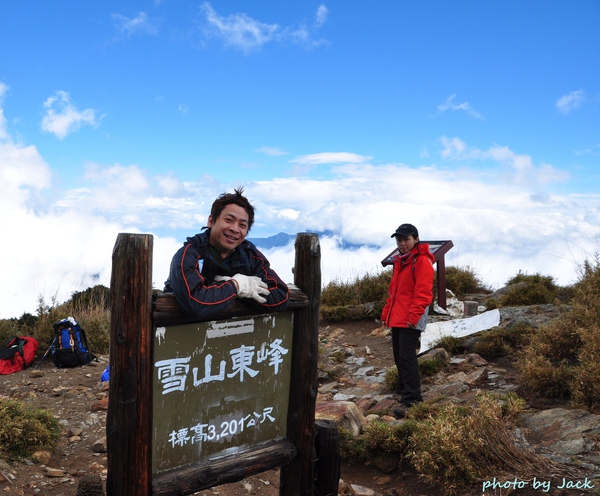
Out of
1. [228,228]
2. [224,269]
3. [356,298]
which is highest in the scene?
[228,228]

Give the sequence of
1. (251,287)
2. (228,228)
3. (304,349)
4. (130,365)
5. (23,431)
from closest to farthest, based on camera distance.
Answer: (130,365), (251,287), (228,228), (304,349), (23,431)

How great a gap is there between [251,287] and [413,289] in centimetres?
356

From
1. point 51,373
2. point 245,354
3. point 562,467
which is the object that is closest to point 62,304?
point 51,373

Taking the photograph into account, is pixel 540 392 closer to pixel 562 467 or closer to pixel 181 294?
pixel 562 467

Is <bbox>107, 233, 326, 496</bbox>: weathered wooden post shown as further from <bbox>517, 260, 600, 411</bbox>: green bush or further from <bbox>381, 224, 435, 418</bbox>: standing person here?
<bbox>517, 260, 600, 411</bbox>: green bush

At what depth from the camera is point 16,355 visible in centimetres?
872

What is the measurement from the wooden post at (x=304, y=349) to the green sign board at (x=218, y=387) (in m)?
0.06

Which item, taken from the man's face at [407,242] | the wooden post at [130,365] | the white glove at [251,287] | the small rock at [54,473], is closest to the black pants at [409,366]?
the man's face at [407,242]

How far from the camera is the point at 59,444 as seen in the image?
18.6 ft

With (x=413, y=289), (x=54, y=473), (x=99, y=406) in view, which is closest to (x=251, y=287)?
(x=54, y=473)

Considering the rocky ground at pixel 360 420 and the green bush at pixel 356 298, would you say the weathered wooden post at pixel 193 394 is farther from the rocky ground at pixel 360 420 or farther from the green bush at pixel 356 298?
the green bush at pixel 356 298

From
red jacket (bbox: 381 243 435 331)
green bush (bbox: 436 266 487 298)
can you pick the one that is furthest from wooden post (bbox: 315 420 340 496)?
green bush (bbox: 436 266 487 298)

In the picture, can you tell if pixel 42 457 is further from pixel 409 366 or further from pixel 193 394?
pixel 409 366

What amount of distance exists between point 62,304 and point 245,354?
8.71 m
